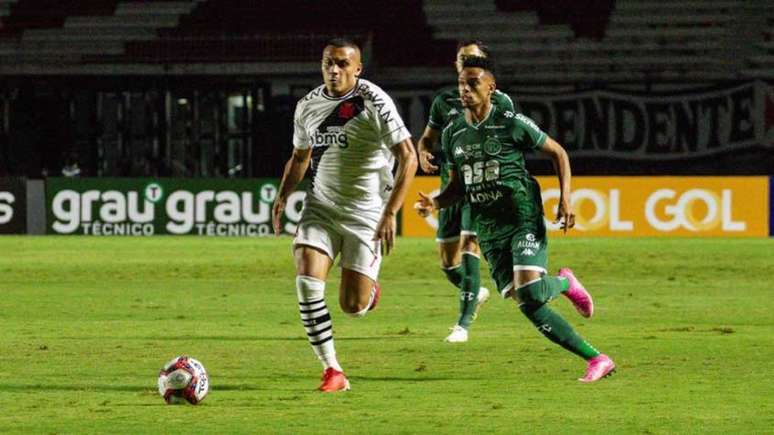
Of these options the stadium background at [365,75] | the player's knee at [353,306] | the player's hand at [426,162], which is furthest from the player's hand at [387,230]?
the stadium background at [365,75]

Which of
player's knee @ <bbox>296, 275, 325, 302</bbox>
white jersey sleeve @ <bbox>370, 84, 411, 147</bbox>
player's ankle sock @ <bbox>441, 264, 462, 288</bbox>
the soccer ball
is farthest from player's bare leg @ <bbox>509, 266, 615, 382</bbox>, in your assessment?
player's ankle sock @ <bbox>441, 264, 462, 288</bbox>

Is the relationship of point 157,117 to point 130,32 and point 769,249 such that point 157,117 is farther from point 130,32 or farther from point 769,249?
point 769,249

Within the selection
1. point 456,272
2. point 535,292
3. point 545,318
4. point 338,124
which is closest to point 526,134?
point 535,292

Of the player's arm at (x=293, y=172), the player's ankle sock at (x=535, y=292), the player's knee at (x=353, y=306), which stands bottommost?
the player's knee at (x=353, y=306)

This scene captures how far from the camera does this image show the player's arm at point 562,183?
9.45 metres

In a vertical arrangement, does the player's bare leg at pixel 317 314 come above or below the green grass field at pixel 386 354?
above

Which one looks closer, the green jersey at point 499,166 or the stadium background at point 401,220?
the stadium background at point 401,220

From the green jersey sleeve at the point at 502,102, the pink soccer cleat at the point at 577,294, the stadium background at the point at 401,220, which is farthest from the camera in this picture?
the pink soccer cleat at the point at 577,294

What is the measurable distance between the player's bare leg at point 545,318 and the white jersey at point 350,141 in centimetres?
97

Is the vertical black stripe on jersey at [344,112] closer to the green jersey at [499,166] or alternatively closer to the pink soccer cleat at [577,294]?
the green jersey at [499,166]

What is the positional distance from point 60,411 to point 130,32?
27.8 meters

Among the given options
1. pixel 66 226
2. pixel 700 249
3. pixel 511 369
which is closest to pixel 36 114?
pixel 66 226

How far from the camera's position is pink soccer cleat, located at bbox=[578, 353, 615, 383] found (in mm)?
9500

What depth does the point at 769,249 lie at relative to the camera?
80.3 feet
